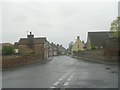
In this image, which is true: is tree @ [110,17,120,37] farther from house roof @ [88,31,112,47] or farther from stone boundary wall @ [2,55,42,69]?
house roof @ [88,31,112,47]

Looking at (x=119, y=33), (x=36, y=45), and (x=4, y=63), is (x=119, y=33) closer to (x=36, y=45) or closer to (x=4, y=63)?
(x=4, y=63)

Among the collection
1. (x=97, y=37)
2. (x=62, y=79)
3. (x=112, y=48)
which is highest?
Result: (x=97, y=37)

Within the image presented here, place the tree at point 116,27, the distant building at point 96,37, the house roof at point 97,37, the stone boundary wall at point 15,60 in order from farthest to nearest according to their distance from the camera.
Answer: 1. the house roof at point 97,37
2. the distant building at point 96,37
3. the tree at point 116,27
4. the stone boundary wall at point 15,60

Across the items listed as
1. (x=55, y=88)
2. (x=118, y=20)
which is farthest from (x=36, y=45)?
(x=55, y=88)

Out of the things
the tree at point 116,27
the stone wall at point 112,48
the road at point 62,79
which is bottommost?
the road at point 62,79

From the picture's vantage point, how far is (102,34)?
9706 centimetres

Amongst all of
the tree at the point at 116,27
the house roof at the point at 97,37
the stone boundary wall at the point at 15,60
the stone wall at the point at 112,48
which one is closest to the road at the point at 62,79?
the stone boundary wall at the point at 15,60

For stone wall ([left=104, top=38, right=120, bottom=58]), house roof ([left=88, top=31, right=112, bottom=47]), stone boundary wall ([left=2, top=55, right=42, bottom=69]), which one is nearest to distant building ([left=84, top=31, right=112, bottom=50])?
house roof ([left=88, top=31, right=112, bottom=47])

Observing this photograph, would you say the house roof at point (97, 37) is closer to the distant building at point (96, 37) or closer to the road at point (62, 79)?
the distant building at point (96, 37)

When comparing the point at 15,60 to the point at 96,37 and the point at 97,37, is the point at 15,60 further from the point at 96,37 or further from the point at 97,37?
the point at 97,37

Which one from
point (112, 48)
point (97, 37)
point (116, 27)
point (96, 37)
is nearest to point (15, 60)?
point (112, 48)

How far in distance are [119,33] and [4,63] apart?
21.0 m

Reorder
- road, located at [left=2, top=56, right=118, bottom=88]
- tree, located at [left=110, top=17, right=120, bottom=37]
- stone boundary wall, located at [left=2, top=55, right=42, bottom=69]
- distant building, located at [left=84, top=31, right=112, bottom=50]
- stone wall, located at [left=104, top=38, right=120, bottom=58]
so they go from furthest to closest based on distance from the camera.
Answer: distant building, located at [left=84, top=31, right=112, bottom=50], tree, located at [left=110, top=17, right=120, bottom=37], stone wall, located at [left=104, top=38, right=120, bottom=58], stone boundary wall, located at [left=2, top=55, right=42, bottom=69], road, located at [left=2, top=56, right=118, bottom=88]

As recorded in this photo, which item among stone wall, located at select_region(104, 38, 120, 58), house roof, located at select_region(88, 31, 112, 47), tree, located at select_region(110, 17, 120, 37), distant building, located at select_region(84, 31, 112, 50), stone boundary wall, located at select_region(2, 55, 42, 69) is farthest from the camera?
house roof, located at select_region(88, 31, 112, 47)
